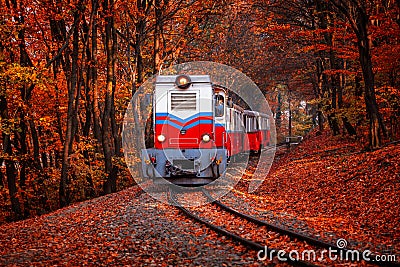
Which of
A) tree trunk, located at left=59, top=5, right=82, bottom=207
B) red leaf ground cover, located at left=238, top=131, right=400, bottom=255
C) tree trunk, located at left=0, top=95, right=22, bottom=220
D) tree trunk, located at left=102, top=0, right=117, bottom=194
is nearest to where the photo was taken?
red leaf ground cover, located at left=238, top=131, right=400, bottom=255

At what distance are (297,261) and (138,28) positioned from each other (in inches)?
704

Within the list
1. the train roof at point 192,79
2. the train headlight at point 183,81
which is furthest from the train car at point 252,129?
the train headlight at point 183,81

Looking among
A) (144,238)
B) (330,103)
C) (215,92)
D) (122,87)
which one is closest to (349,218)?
(144,238)

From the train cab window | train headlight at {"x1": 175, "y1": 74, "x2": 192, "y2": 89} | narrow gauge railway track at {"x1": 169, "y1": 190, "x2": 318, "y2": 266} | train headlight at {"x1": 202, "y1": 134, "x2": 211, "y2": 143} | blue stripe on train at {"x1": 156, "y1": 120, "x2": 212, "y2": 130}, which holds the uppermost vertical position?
train headlight at {"x1": 175, "y1": 74, "x2": 192, "y2": 89}

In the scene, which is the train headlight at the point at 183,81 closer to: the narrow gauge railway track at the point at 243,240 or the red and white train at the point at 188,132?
the red and white train at the point at 188,132

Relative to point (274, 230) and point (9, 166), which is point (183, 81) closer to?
point (274, 230)

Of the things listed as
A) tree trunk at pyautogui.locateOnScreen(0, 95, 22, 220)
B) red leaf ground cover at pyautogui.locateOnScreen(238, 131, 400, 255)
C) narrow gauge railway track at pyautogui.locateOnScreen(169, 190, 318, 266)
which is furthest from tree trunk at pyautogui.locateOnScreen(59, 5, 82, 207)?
narrow gauge railway track at pyautogui.locateOnScreen(169, 190, 318, 266)

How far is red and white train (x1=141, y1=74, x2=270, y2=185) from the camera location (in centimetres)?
1515

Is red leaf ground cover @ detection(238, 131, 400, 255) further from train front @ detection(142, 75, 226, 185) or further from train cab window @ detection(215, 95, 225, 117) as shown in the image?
train cab window @ detection(215, 95, 225, 117)

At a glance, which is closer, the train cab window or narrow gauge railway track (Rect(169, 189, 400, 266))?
narrow gauge railway track (Rect(169, 189, 400, 266))

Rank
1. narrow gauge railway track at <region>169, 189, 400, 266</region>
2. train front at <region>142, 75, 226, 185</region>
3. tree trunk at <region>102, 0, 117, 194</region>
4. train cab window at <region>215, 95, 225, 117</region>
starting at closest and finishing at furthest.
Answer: narrow gauge railway track at <region>169, 189, 400, 266</region>
train front at <region>142, 75, 226, 185</region>
train cab window at <region>215, 95, 225, 117</region>
tree trunk at <region>102, 0, 117, 194</region>

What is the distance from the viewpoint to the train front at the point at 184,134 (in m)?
15.1

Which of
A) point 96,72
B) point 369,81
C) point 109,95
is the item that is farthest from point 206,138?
point 96,72

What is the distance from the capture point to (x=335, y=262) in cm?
717
